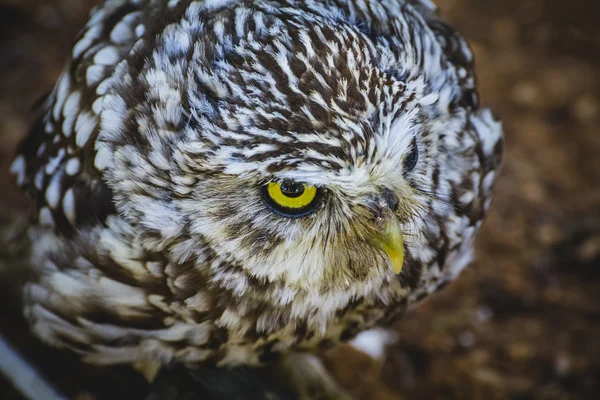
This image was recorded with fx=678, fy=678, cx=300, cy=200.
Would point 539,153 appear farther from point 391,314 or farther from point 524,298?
point 391,314

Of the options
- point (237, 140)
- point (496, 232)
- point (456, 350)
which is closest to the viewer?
point (237, 140)

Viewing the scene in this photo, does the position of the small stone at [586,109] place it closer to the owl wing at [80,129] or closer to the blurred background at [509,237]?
the blurred background at [509,237]

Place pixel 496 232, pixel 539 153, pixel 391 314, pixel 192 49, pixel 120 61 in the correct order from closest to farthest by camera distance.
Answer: pixel 192 49 → pixel 120 61 → pixel 391 314 → pixel 496 232 → pixel 539 153

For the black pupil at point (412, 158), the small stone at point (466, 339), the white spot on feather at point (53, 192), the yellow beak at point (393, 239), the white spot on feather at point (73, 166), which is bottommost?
the small stone at point (466, 339)

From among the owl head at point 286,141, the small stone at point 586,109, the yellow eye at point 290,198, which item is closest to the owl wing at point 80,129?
the owl head at point 286,141

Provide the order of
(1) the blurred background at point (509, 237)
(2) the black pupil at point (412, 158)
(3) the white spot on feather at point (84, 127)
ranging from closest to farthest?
1. (2) the black pupil at point (412, 158)
2. (3) the white spot on feather at point (84, 127)
3. (1) the blurred background at point (509, 237)

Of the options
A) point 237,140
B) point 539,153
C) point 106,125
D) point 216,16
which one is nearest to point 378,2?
point 216,16

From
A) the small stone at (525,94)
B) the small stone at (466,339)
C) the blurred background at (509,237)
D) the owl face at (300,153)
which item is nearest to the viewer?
the owl face at (300,153)
